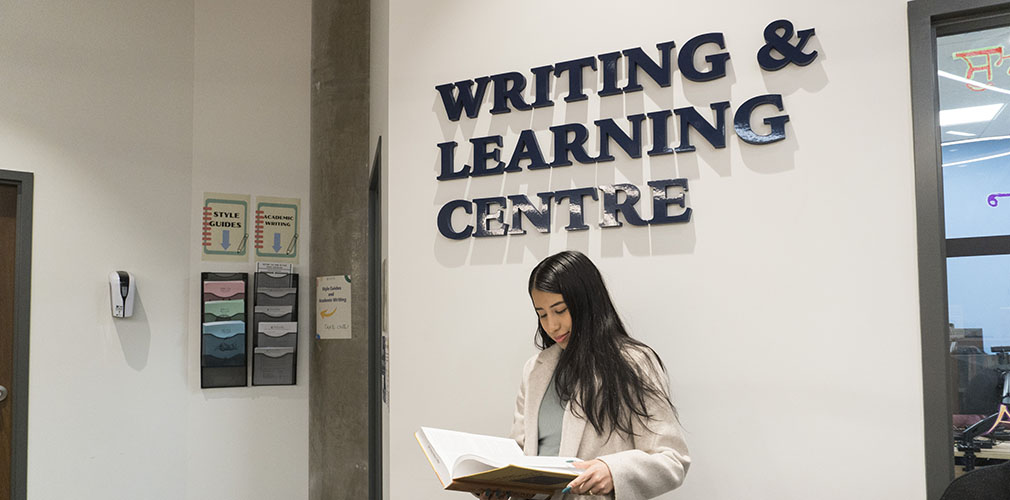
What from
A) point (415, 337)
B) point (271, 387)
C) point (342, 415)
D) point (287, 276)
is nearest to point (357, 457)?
point (342, 415)

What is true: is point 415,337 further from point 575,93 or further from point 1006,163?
point 1006,163

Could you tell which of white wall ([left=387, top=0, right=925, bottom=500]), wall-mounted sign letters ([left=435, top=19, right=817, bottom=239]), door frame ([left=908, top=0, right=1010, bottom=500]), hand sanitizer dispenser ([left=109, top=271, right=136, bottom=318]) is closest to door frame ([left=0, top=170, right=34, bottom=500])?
hand sanitizer dispenser ([left=109, top=271, right=136, bottom=318])

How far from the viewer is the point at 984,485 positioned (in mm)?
1321

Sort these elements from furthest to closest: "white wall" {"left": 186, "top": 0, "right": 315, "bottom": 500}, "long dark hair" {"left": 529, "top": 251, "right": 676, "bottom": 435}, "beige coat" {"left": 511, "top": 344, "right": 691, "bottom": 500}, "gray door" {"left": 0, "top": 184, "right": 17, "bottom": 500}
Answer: "white wall" {"left": 186, "top": 0, "right": 315, "bottom": 500} → "gray door" {"left": 0, "top": 184, "right": 17, "bottom": 500} → "long dark hair" {"left": 529, "top": 251, "right": 676, "bottom": 435} → "beige coat" {"left": 511, "top": 344, "right": 691, "bottom": 500}

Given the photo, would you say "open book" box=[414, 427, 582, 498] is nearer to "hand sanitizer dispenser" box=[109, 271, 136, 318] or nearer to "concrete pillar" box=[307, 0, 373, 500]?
"concrete pillar" box=[307, 0, 373, 500]

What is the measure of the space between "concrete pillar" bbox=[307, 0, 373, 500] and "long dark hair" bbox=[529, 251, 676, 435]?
93.2 inches

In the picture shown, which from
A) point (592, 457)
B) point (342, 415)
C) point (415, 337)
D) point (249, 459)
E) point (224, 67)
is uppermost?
point (224, 67)

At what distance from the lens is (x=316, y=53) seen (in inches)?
172

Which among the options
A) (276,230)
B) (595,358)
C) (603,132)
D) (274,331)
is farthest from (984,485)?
(276,230)

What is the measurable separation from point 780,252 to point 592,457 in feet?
2.64

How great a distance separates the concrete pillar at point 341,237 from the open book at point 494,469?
2.39m

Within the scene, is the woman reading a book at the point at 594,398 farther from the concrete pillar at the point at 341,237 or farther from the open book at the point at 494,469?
the concrete pillar at the point at 341,237

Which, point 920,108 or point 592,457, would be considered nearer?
point 592,457

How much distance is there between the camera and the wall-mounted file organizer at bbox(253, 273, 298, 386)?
4.20m
